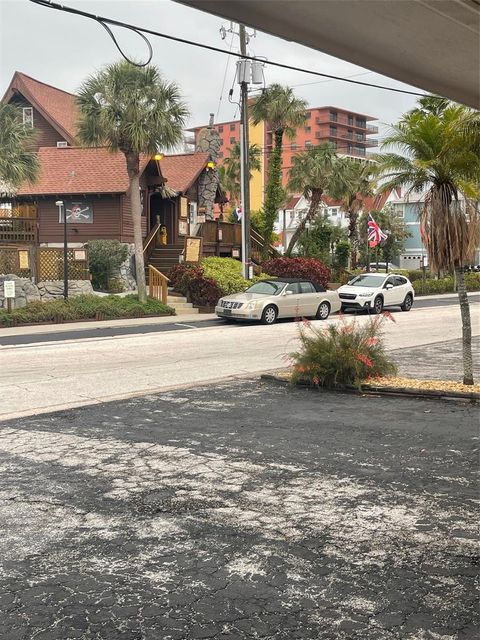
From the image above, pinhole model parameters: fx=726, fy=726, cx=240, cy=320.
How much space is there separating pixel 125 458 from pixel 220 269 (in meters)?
25.7

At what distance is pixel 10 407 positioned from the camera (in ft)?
31.5

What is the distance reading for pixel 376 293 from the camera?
28578 millimetres

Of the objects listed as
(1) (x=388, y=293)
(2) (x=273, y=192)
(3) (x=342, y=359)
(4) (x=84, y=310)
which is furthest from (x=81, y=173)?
(3) (x=342, y=359)

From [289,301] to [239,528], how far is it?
19.8 m

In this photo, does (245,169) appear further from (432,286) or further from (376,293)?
(432,286)

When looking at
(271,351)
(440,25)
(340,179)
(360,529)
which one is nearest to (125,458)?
(360,529)

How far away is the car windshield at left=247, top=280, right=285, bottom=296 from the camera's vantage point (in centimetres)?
2469

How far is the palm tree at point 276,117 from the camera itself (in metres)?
40.2

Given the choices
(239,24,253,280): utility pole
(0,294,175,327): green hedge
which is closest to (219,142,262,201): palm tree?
(239,24,253,280): utility pole

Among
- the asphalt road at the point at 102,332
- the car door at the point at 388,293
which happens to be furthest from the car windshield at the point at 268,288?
the car door at the point at 388,293

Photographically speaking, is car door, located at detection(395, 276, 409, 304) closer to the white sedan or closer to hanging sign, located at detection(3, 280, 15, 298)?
the white sedan

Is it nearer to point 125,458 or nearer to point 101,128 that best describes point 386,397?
point 125,458

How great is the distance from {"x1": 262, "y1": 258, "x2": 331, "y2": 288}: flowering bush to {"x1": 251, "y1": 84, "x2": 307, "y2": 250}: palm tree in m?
5.07

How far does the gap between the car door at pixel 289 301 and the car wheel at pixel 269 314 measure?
0.86ft
